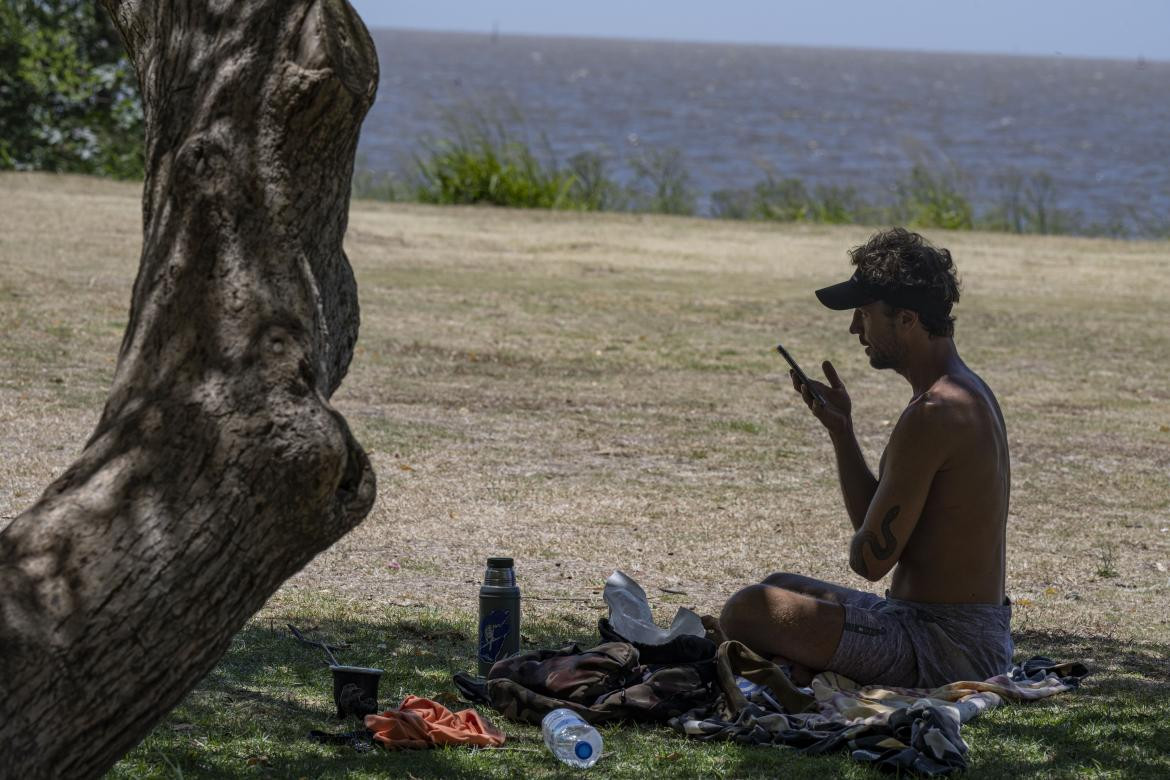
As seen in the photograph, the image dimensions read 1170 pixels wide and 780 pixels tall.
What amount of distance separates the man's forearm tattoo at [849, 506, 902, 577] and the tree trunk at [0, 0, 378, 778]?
201 centimetres

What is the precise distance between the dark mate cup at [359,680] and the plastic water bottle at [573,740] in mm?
599

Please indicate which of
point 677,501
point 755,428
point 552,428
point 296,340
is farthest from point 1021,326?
point 296,340

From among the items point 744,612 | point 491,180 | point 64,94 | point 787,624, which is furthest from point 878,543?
point 64,94

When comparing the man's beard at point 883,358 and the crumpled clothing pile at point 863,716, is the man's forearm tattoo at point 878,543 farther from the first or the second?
the man's beard at point 883,358

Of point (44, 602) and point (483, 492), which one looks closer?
point (44, 602)

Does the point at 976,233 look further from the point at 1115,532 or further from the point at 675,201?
the point at 1115,532

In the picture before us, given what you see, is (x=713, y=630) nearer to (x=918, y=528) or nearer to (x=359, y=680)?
(x=918, y=528)

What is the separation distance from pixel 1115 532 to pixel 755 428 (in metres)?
2.88

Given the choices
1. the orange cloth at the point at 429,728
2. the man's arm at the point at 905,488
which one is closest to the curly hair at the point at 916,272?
the man's arm at the point at 905,488

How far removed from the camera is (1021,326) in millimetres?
15250

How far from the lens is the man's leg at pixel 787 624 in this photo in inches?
201

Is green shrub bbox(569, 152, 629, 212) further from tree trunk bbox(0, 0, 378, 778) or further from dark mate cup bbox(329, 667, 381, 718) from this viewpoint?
tree trunk bbox(0, 0, 378, 778)

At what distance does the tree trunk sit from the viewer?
10.7 feet

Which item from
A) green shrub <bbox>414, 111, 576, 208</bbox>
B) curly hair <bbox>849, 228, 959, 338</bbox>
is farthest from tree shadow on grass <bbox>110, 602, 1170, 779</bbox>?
green shrub <bbox>414, 111, 576, 208</bbox>
